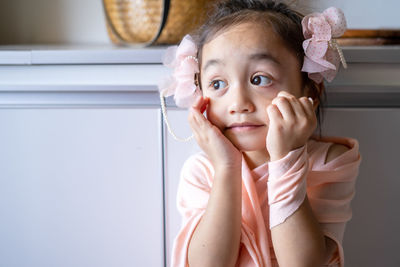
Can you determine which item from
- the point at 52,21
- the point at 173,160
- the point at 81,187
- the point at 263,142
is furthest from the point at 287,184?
the point at 52,21

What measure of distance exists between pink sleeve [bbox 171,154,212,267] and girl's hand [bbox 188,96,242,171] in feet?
0.23

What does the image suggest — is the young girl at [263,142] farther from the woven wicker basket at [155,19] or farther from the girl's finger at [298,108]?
the woven wicker basket at [155,19]

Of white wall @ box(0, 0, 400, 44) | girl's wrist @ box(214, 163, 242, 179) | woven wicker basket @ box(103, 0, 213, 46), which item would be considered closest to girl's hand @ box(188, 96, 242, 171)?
girl's wrist @ box(214, 163, 242, 179)

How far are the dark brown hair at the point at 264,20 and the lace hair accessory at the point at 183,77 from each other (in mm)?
17

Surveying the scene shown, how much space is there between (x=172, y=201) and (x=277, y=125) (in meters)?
0.38

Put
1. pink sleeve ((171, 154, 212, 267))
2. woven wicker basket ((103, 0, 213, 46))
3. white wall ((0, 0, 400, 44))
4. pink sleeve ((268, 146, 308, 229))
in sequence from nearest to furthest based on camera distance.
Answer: pink sleeve ((268, 146, 308, 229)) → pink sleeve ((171, 154, 212, 267)) → woven wicker basket ((103, 0, 213, 46)) → white wall ((0, 0, 400, 44))

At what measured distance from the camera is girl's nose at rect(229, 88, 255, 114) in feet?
2.52

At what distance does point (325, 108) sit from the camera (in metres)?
0.98

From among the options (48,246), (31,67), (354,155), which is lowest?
(48,246)

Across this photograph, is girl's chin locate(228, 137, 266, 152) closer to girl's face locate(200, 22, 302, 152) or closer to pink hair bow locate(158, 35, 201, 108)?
girl's face locate(200, 22, 302, 152)

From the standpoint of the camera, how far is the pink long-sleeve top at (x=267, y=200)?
0.81 m

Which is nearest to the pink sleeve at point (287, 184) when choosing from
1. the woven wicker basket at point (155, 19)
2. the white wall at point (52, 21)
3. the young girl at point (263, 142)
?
the young girl at point (263, 142)

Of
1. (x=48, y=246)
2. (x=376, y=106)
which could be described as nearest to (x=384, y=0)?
(x=376, y=106)

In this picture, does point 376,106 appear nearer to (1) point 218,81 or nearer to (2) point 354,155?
(2) point 354,155
